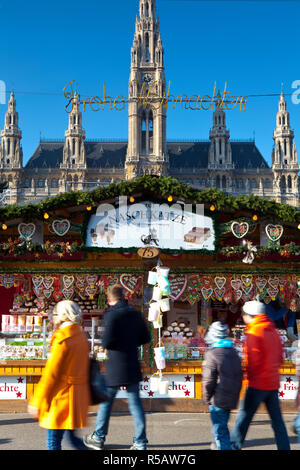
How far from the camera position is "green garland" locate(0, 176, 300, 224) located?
23.6 ft

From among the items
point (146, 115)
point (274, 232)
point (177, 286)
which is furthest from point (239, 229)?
point (146, 115)

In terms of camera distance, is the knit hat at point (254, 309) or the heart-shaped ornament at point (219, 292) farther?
the heart-shaped ornament at point (219, 292)

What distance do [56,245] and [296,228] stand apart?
11.7ft

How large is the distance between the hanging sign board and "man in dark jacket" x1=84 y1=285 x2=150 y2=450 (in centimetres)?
281

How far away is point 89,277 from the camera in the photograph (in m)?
7.45

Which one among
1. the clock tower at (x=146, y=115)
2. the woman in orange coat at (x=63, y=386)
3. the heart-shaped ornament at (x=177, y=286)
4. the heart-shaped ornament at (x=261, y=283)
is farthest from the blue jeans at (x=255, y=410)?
the clock tower at (x=146, y=115)

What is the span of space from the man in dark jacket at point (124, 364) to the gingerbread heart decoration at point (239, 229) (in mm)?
3232

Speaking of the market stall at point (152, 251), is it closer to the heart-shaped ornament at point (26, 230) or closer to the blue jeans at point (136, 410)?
the heart-shaped ornament at point (26, 230)

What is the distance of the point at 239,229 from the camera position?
737cm

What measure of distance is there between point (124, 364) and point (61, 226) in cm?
339

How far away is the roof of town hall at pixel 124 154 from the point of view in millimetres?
78062

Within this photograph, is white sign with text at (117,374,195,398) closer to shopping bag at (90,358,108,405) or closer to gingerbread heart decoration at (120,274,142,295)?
gingerbread heart decoration at (120,274,142,295)

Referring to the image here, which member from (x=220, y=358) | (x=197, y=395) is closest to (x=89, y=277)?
(x=197, y=395)
